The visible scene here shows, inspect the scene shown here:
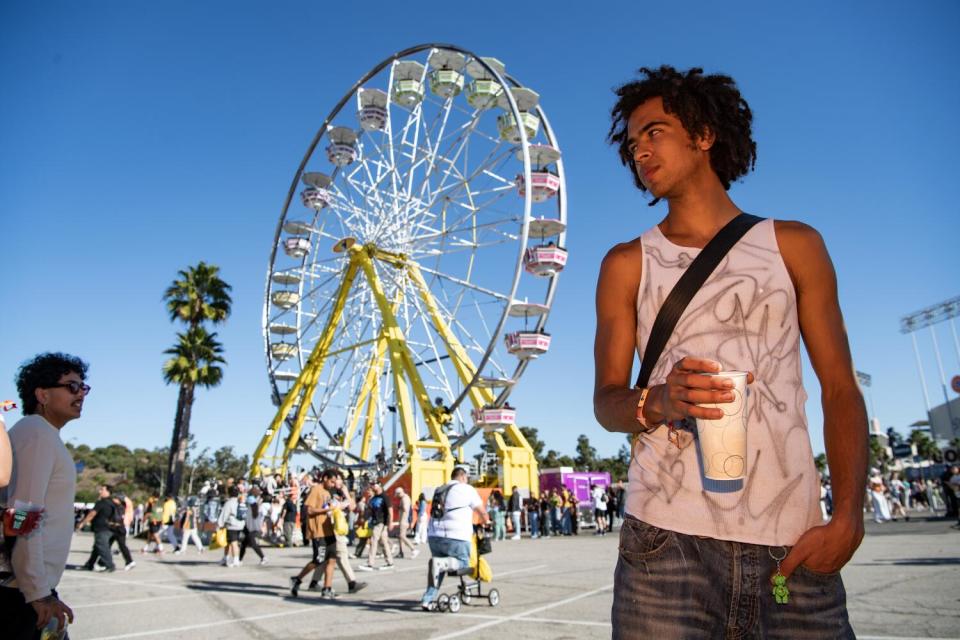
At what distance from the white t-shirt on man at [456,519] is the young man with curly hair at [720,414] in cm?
635

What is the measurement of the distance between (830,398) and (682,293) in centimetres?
44

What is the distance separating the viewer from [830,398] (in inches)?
69.2

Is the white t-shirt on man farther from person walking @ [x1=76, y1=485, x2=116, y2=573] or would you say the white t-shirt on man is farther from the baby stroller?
person walking @ [x1=76, y1=485, x2=116, y2=573]

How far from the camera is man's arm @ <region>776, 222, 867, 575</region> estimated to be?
160 cm

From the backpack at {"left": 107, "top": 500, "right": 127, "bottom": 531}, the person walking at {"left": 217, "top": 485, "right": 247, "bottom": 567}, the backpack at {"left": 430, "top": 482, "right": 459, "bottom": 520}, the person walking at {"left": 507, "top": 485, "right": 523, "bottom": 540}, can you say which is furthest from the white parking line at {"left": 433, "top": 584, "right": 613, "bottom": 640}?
the person walking at {"left": 507, "top": 485, "right": 523, "bottom": 540}

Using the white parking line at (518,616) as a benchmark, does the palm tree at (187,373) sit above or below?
above

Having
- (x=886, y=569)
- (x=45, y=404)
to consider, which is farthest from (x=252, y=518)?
(x=45, y=404)

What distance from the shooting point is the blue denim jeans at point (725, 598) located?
162 centimetres

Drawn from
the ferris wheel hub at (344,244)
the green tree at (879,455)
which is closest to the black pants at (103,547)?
the ferris wheel hub at (344,244)

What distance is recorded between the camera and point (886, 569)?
9.45m

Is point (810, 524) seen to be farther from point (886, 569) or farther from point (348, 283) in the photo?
point (348, 283)

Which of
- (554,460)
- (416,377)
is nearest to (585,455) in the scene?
(554,460)

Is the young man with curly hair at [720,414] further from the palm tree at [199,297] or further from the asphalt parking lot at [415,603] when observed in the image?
the palm tree at [199,297]

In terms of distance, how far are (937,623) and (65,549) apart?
618 cm
